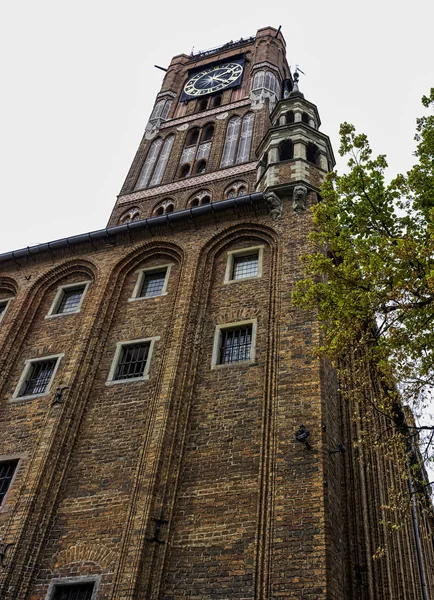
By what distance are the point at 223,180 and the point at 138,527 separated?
2084cm

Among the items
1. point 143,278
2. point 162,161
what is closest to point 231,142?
point 162,161

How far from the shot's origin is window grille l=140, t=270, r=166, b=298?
19.7 metres

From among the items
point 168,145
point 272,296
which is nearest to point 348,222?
point 272,296

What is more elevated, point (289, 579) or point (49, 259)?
point (49, 259)

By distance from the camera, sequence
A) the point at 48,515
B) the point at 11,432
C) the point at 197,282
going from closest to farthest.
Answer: the point at 48,515
the point at 11,432
the point at 197,282

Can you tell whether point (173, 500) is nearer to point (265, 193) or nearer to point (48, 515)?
point (48, 515)

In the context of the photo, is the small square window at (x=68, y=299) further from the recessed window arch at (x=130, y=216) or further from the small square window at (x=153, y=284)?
the recessed window arch at (x=130, y=216)

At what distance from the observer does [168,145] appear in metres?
35.3

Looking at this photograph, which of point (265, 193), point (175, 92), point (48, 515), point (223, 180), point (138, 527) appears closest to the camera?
point (138, 527)

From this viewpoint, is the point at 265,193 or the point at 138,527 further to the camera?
the point at 265,193

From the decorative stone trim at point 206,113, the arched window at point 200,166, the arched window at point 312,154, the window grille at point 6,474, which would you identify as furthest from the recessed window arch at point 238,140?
the window grille at point 6,474

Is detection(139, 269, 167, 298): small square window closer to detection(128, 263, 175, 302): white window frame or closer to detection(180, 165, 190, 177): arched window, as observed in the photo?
detection(128, 263, 175, 302): white window frame

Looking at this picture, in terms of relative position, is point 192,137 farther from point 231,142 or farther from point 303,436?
point 303,436

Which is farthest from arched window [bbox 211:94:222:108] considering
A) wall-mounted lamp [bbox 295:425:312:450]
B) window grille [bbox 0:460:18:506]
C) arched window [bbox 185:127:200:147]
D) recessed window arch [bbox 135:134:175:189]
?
wall-mounted lamp [bbox 295:425:312:450]
